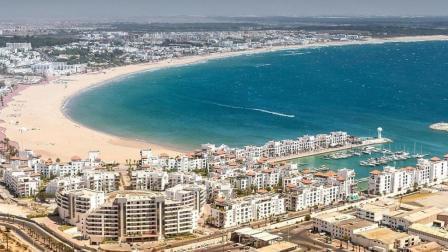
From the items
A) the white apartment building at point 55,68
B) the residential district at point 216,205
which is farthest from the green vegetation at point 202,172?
the white apartment building at point 55,68

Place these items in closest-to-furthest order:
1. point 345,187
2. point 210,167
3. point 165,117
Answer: point 345,187
point 210,167
point 165,117

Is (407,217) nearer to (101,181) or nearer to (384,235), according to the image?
(384,235)

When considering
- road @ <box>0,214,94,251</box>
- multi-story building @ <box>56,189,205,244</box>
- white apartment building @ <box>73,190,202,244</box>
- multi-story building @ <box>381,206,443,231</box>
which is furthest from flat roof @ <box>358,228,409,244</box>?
road @ <box>0,214,94,251</box>

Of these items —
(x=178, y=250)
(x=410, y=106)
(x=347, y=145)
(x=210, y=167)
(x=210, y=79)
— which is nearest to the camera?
(x=178, y=250)

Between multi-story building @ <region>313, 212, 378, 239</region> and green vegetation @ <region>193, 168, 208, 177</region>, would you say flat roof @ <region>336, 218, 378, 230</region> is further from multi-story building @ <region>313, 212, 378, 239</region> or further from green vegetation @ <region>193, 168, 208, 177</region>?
green vegetation @ <region>193, 168, 208, 177</region>

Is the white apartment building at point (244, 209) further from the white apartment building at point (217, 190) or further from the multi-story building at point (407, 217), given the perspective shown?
the multi-story building at point (407, 217)

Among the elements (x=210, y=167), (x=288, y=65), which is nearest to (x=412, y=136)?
(x=210, y=167)

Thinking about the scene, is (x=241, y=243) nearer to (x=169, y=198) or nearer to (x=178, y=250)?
(x=178, y=250)

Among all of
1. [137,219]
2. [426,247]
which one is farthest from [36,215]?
[426,247]
